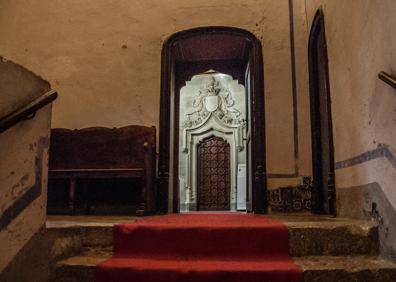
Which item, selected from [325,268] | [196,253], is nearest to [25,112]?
[196,253]

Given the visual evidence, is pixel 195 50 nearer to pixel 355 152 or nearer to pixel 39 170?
pixel 355 152

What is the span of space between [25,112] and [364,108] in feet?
7.09

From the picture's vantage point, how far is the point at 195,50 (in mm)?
5785

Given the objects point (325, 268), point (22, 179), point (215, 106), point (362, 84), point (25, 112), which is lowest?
point (325, 268)

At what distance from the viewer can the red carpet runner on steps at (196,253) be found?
2055mm

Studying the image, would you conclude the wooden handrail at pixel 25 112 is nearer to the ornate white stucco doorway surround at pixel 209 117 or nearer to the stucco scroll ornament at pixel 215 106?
the ornate white stucco doorway surround at pixel 209 117

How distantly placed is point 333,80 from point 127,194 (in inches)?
106

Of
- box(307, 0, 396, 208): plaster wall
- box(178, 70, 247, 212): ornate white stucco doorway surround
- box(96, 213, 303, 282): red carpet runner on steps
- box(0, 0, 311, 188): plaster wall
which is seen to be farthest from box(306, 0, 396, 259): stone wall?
box(178, 70, 247, 212): ornate white stucco doorway surround

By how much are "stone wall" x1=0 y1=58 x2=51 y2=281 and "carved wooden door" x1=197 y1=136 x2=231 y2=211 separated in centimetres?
832

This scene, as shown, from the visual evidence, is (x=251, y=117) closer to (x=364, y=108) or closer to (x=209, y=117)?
(x=364, y=108)

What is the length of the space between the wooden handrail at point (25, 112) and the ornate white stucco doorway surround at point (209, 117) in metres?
8.47

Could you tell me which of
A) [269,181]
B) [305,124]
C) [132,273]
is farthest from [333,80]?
[132,273]

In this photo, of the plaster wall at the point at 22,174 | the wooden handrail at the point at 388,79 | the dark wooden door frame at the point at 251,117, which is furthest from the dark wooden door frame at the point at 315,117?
the plaster wall at the point at 22,174

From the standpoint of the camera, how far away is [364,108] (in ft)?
8.87
